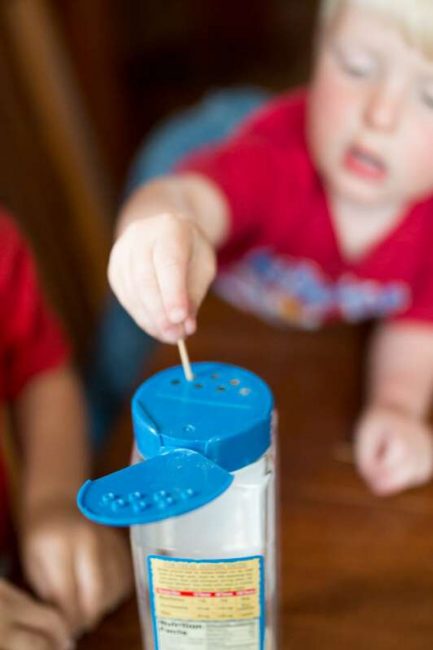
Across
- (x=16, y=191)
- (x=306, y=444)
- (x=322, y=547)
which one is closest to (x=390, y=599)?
(x=322, y=547)

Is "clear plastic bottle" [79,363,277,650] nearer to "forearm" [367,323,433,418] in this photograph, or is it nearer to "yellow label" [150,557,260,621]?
"yellow label" [150,557,260,621]

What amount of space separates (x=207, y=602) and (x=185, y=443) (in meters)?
0.09

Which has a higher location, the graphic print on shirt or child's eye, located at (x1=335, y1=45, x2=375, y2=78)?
child's eye, located at (x1=335, y1=45, x2=375, y2=78)

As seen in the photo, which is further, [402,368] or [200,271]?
[402,368]

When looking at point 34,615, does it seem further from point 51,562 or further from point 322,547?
point 322,547

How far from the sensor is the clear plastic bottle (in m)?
0.36

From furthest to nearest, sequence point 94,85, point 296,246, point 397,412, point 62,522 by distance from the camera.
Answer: point 94,85
point 296,246
point 397,412
point 62,522

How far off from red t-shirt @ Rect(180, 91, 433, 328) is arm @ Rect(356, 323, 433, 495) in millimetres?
37

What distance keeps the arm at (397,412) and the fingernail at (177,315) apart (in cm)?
29

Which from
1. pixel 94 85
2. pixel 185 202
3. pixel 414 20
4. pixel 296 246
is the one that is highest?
pixel 414 20

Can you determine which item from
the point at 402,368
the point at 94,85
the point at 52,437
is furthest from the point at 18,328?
the point at 94,85

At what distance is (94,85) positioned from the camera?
77.0 inches

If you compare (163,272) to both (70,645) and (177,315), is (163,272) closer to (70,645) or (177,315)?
(177,315)

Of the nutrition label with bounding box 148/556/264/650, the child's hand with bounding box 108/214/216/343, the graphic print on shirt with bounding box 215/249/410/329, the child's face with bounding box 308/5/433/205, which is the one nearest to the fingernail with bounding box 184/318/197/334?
the child's hand with bounding box 108/214/216/343
